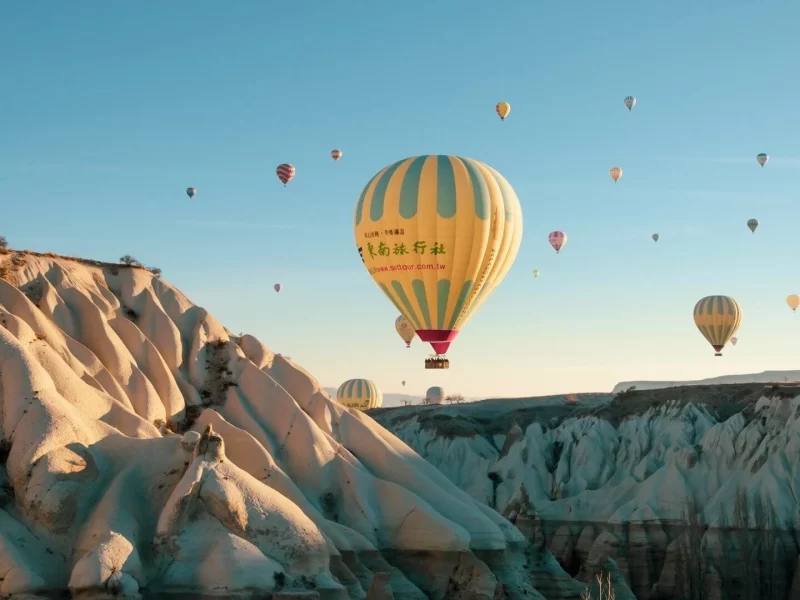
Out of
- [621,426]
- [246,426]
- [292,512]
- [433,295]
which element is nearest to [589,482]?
[621,426]

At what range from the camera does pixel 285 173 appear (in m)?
73.6

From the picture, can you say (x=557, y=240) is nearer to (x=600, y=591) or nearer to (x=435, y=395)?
(x=600, y=591)

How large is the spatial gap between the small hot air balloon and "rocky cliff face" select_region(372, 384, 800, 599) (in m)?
16.7

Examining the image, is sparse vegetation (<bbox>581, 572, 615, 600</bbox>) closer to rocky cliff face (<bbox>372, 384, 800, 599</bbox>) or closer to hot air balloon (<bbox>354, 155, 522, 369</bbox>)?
rocky cliff face (<bbox>372, 384, 800, 599</bbox>)

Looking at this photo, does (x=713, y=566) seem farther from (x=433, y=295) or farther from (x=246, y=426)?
(x=246, y=426)

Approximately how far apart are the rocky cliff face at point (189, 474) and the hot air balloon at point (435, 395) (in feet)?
372

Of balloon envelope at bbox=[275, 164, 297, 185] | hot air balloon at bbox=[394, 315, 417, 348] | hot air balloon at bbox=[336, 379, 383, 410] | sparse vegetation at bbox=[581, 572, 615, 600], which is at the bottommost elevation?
sparse vegetation at bbox=[581, 572, 615, 600]

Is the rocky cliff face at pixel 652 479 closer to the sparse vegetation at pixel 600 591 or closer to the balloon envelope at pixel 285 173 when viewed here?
the sparse vegetation at pixel 600 591

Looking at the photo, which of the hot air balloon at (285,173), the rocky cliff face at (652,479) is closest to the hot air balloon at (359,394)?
the rocky cliff face at (652,479)

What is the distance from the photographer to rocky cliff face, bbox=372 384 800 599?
238ft

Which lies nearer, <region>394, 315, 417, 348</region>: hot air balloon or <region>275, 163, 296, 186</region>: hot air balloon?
<region>275, 163, 296, 186</region>: hot air balloon

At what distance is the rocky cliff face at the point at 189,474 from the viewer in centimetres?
3825

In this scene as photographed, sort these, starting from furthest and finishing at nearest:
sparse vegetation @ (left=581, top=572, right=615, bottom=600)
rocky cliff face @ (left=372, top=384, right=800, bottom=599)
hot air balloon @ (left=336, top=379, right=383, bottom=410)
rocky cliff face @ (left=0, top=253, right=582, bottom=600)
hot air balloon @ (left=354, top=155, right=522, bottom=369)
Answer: hot air balloon @ (left=336, top=379, right=383, bottom=410) < rocky cliff face @ (left=372, top=384, right=800, bottom=599) < hot air balloon @ (left=354, top=155, right=522, bottom=369) < rocky cliff face @ (left=0, top=253, right=582, bottom=600) < sparse vegetation @ (left=581, top=572, right=615, bottom=600)

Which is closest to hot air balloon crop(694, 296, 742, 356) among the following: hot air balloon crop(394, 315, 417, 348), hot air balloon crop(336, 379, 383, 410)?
hot air balloon crop(394, 315, 417, 348)
